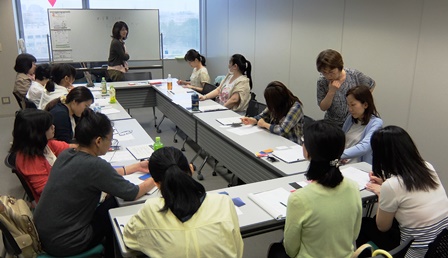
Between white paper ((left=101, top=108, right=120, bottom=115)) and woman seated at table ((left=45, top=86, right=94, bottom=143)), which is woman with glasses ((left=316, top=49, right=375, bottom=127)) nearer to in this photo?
woman seated at table ((left=45, top=86, right=94, bottom=143))

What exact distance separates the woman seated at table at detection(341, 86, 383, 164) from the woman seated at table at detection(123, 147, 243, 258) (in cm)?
145

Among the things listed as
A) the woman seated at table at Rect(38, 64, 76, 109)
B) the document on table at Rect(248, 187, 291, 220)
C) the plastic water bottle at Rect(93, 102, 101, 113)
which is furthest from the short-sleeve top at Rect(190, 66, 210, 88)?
the document on table at Rect(248, 187, 291, 220)

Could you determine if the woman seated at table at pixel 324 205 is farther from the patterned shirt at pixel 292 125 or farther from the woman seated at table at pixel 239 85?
the woman seated at table at pixel 239 85

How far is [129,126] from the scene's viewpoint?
375cm

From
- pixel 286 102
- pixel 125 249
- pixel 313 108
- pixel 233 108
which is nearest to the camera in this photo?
pixel 125 249

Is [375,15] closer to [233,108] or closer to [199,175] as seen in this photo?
[233,108]

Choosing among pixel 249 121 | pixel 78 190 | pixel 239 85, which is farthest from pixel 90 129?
pixel 239 85

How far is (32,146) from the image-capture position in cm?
241

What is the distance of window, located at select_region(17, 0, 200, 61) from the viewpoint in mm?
7539

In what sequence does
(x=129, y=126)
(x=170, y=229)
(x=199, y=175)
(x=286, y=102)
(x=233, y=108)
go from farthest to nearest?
(x=233, y=108) < (x=199, y=175) < (x=129, y=126) < (x=286, y=102) < (x=170, y=229)

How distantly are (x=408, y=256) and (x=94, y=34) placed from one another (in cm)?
693

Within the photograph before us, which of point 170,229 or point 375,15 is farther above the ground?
point 375,15

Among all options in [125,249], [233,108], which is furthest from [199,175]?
[125,249]

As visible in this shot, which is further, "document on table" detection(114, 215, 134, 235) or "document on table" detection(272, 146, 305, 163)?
"document on table" detection(272, 146, 305, 163)
